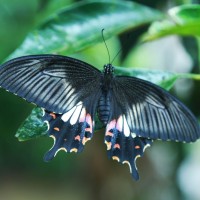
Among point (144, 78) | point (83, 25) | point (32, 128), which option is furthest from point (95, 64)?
point (32, 128)

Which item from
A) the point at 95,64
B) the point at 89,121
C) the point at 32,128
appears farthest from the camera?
the point at 95,64

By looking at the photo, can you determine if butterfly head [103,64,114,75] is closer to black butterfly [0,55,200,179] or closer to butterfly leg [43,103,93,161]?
black butterfly [0,55,200,179]

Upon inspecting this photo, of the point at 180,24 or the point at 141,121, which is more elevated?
the point at 180,24

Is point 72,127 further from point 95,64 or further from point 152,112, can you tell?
point 95,64

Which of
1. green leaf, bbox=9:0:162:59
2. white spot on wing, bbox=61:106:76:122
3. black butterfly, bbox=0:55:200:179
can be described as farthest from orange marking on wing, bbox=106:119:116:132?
green leaf, bbox=9:0:162:59

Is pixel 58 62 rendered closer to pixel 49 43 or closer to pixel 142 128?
pixel 49 43

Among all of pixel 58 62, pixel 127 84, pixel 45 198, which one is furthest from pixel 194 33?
pixel 45 198

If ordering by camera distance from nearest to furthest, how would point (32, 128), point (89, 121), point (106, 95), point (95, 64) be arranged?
point (32, 128) → point (89, 121) → point (106, 95) → point (95, 64)
